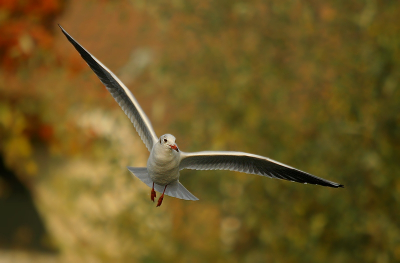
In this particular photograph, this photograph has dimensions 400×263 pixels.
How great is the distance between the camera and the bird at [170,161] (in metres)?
1.88

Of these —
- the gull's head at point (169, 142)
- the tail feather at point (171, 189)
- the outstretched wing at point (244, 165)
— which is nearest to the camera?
the gull's head at point (169, 142)

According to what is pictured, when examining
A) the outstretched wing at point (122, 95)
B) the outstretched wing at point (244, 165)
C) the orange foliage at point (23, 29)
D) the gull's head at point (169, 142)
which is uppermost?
the orange foliage at point (23, 29)

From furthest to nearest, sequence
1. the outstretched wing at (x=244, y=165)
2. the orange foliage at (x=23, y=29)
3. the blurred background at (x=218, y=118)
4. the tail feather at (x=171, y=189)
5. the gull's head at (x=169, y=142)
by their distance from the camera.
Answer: the orange foliage at (x=23, y=29), the blurred background at (x=218, y=118), the outstretched wing at (x=244, y=165), the tail feather at (x=171, y=189), the gull's head at (x=169, y=142)

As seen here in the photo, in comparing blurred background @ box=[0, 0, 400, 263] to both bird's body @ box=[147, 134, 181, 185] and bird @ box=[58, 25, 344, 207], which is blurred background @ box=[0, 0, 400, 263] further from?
bird's body @ box=[147, 134, 181, 185]

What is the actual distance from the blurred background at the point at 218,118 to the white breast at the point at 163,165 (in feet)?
8.91

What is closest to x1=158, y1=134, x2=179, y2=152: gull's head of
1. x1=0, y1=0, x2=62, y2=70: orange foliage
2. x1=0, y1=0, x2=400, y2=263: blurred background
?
x1=0, y1=0, x2=400, y2=263: blurred background

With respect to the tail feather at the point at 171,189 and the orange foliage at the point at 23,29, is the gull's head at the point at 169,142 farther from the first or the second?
the orange foliage at the point at 23,29

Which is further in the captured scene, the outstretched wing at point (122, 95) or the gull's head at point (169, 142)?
the outstretched wing at point (122, 95)

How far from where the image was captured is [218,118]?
16.3 feet

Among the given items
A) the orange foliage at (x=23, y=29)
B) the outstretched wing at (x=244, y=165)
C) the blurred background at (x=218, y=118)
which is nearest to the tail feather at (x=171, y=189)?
the outstretched wing at (x=244, y=165)

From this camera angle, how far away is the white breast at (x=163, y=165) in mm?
1855

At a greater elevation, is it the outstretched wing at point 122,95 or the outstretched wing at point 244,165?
the outstretched wing at point 122,95

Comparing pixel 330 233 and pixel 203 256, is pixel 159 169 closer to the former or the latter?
pixel 330 233

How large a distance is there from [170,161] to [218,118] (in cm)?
311
